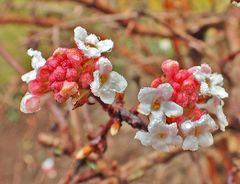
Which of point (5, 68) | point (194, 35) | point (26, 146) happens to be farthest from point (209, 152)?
point (5, 68)

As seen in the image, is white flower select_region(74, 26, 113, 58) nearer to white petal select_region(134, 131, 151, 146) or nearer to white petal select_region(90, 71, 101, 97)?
white petal select_region(90, 71, 101, 97)

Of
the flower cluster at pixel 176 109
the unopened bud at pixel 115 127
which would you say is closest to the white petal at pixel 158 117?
the flower cluster at pixel 176 109

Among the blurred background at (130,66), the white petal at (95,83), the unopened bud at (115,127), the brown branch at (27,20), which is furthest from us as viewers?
the brown branch at (27,20)

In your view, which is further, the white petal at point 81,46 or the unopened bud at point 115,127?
the unopened bud at point 115,127

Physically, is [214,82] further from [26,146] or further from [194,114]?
[26,146]

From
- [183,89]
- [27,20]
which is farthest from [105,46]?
[27,20]

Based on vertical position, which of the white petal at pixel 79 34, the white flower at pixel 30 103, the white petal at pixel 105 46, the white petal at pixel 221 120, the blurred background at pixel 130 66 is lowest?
the blurred background at pixel 130 66

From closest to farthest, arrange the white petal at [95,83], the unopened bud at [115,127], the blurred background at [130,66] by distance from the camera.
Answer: the white petal at [95,83], the unopened bud at [115,127], the blurred background at [130,66]

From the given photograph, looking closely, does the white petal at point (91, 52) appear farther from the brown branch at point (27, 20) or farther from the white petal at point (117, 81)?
the brown branch at point (27, 20)

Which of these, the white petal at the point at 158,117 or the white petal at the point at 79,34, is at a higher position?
the white petal at the point at 79,34
